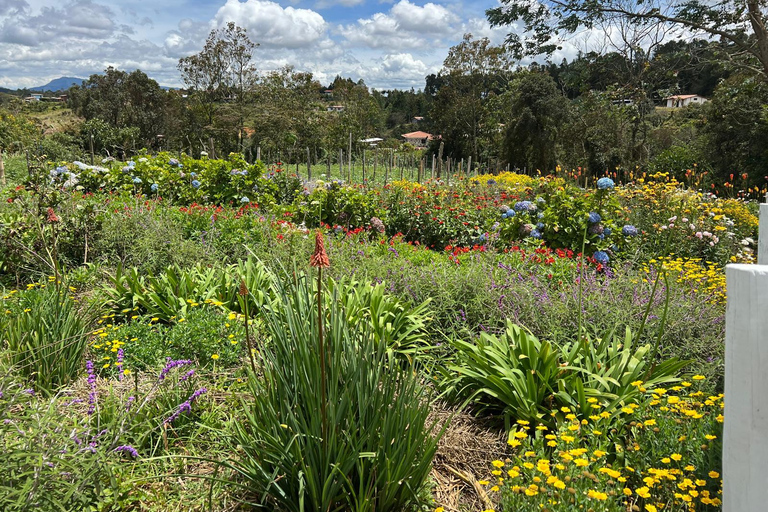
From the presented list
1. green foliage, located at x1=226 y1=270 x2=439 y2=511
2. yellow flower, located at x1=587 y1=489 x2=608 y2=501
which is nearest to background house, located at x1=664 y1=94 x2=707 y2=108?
yellow flower, located at x1=587 y1=489 x2=608 y2=501

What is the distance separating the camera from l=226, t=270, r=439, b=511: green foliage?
185 centimetres

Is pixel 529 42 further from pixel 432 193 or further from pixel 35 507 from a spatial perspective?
pixel 35 507

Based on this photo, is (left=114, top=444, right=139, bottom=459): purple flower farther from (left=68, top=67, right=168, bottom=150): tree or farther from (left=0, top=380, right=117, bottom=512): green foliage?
(left=68, top=67, right=168, bottom=150): tree

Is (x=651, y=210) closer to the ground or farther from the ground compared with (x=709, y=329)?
farther from the ground

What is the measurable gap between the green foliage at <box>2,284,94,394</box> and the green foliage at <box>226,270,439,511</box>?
1692 mm

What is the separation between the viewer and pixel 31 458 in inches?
71.2

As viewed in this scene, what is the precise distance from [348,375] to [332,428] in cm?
24

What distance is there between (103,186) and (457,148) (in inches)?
978

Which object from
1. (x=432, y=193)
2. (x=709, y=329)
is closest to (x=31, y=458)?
(x=709, y=329)

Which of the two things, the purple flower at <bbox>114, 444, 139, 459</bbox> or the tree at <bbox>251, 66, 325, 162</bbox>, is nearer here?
the purple flower at <bbox>114, 444, 139, 459</bbox>

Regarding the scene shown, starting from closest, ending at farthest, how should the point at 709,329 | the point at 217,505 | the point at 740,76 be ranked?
the point at 217,505 → the point at 709,329 → the point at 740,76

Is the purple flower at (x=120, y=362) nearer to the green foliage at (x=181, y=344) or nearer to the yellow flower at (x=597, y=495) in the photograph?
the green foliage at (x=181, y=344)

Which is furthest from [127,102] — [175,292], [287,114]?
[175,292]

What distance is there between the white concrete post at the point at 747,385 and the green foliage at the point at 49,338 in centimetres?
319
